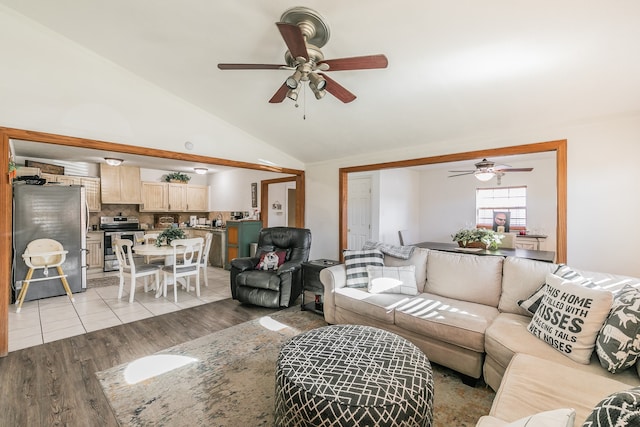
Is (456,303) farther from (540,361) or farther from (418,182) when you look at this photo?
(418,182)

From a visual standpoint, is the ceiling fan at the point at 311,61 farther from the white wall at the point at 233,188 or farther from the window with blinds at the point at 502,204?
the window with blinds at the point at 502,204

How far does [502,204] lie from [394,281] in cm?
506

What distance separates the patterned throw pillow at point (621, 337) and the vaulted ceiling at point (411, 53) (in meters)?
1.80

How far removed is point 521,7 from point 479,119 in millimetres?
1436

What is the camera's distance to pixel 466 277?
9.05 feet

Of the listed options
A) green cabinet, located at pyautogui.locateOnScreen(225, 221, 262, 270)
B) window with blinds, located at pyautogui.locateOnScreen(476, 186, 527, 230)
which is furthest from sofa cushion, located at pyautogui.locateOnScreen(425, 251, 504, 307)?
window with blinds, located at pyautogui.locateOnScreen(476, 186, 527, 230)

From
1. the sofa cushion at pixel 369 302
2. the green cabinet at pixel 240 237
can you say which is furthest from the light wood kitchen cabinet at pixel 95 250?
the sofa cushion at pixel 369 302

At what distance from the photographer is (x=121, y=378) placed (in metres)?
2.22

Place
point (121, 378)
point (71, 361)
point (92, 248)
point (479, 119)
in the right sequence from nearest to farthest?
point (121, 378) → point (71, 361) → point (479, 119) → point (92, 248)

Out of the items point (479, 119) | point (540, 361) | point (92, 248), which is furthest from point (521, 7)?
point (92, 248)

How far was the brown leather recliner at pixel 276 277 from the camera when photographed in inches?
145

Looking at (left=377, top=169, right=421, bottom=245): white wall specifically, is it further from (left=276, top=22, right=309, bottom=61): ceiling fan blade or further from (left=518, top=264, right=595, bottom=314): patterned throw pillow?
(left=276, top=22, right=309, bottom=61): ceiling fan blade

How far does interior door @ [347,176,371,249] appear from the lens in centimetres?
631

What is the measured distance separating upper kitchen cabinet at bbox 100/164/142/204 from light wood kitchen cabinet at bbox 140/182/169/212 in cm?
14
